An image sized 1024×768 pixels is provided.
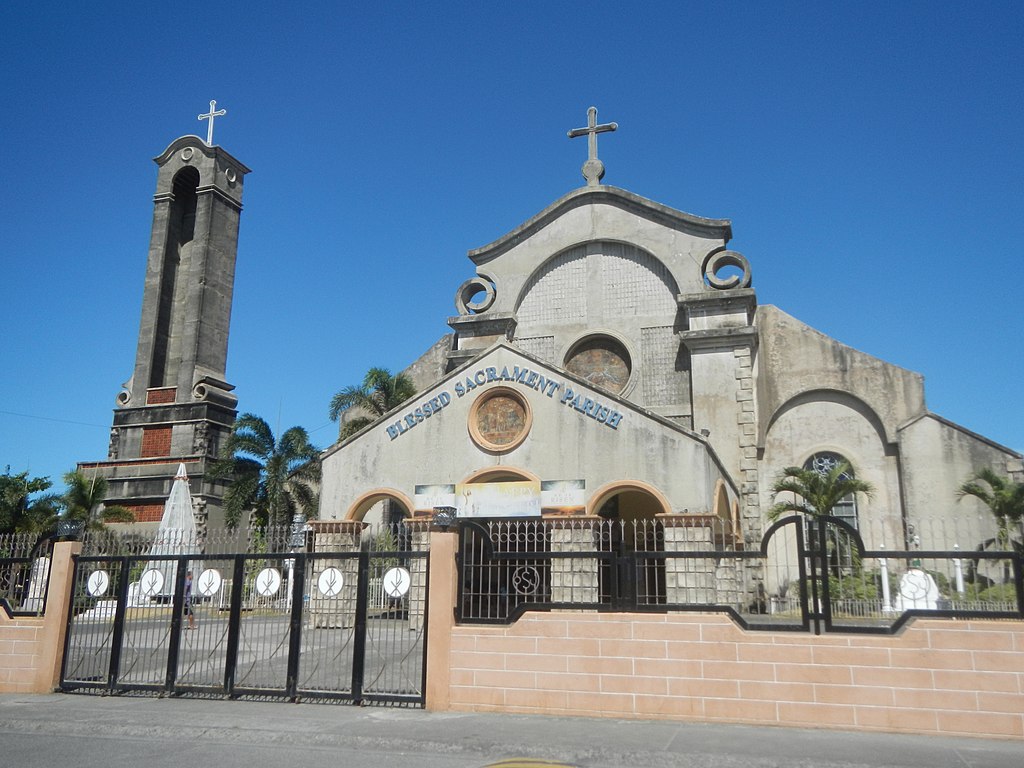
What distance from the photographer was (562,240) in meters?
27.4

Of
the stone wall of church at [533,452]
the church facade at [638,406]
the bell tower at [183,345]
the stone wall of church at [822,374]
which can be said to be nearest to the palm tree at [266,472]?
the bell tower at [183,345]

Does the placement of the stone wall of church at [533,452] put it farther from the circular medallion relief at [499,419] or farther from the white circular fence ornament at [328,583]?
the white circular fence ornament at [328,583]

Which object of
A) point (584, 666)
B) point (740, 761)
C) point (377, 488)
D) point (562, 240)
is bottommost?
point (740, 761)

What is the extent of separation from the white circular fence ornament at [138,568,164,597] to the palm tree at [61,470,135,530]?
22.5m

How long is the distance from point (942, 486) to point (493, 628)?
1885cm

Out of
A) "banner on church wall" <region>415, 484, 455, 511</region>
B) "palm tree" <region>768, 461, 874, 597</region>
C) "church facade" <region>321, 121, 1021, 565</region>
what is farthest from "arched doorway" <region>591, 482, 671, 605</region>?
"palm tree" <region>768, 461, 874, 597</region>

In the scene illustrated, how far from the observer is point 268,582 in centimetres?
1159

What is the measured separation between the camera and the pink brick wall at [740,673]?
8836 mm

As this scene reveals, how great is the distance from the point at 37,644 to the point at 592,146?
73.0 feet

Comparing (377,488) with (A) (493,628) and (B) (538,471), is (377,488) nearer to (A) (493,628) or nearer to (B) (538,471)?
(B) (538,471)

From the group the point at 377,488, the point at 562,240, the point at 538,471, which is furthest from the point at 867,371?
the point at 377,488

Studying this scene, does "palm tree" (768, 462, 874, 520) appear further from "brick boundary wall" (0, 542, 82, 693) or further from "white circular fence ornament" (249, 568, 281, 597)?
"brick boundary wall" (0, 542, 82, 693)

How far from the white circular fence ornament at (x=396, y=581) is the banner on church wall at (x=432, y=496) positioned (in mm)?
8338

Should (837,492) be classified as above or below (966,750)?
above
